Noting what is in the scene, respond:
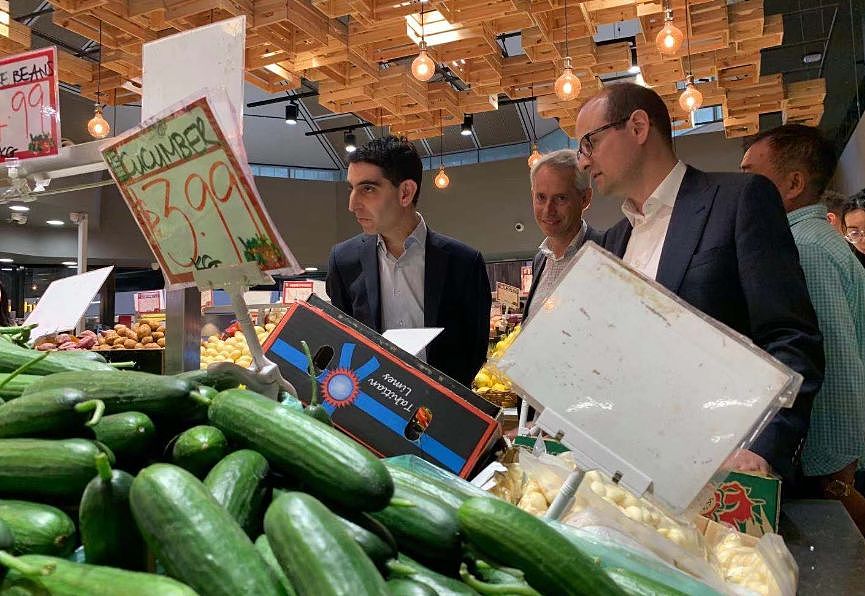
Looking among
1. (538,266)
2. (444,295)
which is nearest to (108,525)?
(444,295)

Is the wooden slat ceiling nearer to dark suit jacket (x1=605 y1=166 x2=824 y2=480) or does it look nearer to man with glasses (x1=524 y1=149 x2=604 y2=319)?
man with glasses (x1=524 y1=149 x2=604 y2=319)

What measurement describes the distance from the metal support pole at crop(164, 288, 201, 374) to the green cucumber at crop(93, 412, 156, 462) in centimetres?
105

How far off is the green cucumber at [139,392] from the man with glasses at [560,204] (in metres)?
2.39

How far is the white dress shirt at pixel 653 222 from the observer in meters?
2.10

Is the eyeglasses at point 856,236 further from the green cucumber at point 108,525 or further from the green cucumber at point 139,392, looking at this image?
the green cucumber at point 108,525

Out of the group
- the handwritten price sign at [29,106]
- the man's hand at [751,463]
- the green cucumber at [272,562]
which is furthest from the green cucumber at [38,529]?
the handwritten price sign at [29,106]

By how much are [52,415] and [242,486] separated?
283 millimetres

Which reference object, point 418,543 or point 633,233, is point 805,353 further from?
point 418,543

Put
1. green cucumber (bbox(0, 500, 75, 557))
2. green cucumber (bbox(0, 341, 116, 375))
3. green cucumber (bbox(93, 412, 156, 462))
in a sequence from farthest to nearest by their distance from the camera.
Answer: green cucumber (bbox(0, 341, 116, 375)) → green cucumber (bbox(93, 412, 156, 462)) → green cucumber (bbox(0, 500, 75, 557))

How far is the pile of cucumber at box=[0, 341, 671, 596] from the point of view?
62 cm

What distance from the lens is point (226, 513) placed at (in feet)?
2.24

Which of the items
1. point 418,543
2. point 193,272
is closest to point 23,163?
point 193,272

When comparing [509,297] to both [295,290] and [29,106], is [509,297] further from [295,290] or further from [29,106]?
[29,106]

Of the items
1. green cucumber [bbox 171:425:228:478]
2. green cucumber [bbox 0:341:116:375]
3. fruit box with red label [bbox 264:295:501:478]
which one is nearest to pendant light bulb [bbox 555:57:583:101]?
fruit box with red label [bbox 264:295:501:478]
